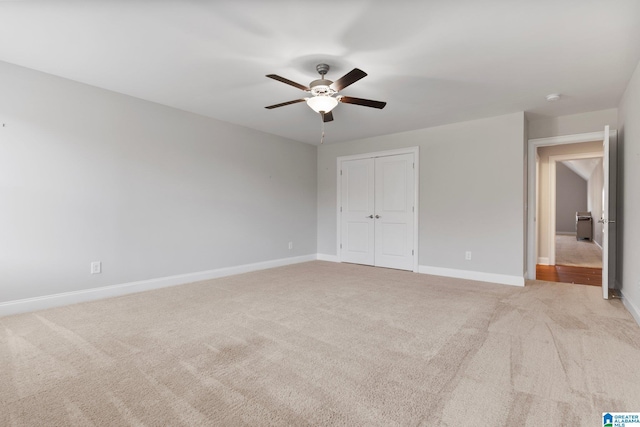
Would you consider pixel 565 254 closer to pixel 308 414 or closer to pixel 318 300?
pixel 318 300

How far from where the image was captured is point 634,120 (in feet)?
10.1

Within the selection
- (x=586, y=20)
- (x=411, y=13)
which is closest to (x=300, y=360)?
(x=411, y=13)

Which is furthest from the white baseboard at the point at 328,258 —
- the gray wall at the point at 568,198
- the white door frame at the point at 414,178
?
the gray wall at the point at 568,198

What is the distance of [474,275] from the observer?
4715mm

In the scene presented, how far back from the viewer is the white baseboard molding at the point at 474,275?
436 centimetres

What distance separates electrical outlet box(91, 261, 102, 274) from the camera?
3.51m

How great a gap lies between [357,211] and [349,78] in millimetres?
3773

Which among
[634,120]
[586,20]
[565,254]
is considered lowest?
[565,254]

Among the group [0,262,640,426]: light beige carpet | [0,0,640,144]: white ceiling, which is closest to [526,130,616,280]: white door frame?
[0,0,640,144]: white ceiling

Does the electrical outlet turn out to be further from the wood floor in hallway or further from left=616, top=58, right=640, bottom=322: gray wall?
the wood floor in hallway

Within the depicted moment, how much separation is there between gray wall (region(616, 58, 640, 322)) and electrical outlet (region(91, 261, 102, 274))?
213 inches

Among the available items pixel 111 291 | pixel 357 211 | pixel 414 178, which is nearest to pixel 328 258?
pixel 357 211

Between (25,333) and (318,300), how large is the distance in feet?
8.44

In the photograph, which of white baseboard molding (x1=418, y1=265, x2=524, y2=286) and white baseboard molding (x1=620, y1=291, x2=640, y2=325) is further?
white baseboard molding (x1=418, y1=265, x2=524, y2=286)
